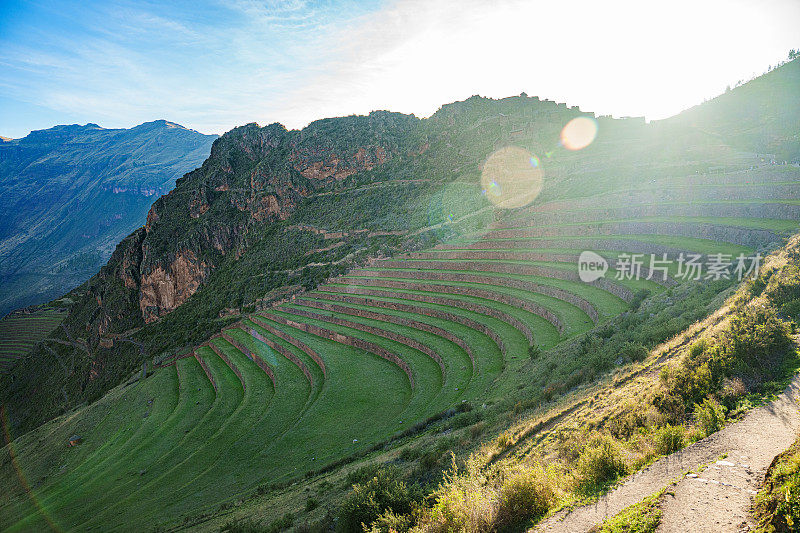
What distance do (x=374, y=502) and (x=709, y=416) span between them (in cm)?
568

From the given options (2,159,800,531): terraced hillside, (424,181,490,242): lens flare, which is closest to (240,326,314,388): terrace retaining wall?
(2,159,800,531): terraced hillside

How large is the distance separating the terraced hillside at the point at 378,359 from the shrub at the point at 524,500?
24.3ft

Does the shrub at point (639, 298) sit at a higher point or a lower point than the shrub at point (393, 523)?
higher

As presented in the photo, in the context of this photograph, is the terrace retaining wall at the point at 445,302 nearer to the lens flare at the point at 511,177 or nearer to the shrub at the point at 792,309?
the shrub at the point at 792,309

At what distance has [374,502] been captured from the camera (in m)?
6.61

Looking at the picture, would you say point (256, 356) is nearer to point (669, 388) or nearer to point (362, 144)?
point (669, 388)

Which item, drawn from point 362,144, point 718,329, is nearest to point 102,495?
point 718,329

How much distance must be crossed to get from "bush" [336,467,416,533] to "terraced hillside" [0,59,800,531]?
566 cm

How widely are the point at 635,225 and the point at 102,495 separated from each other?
30952mm

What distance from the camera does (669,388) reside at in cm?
655

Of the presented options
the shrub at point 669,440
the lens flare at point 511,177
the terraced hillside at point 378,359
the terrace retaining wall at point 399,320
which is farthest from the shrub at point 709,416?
the lens flare at point 511,177

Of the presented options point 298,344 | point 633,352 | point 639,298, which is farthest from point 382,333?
point 633,352

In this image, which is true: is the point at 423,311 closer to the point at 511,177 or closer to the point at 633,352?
the point at 633,352

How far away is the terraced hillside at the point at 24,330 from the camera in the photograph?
320 ft
